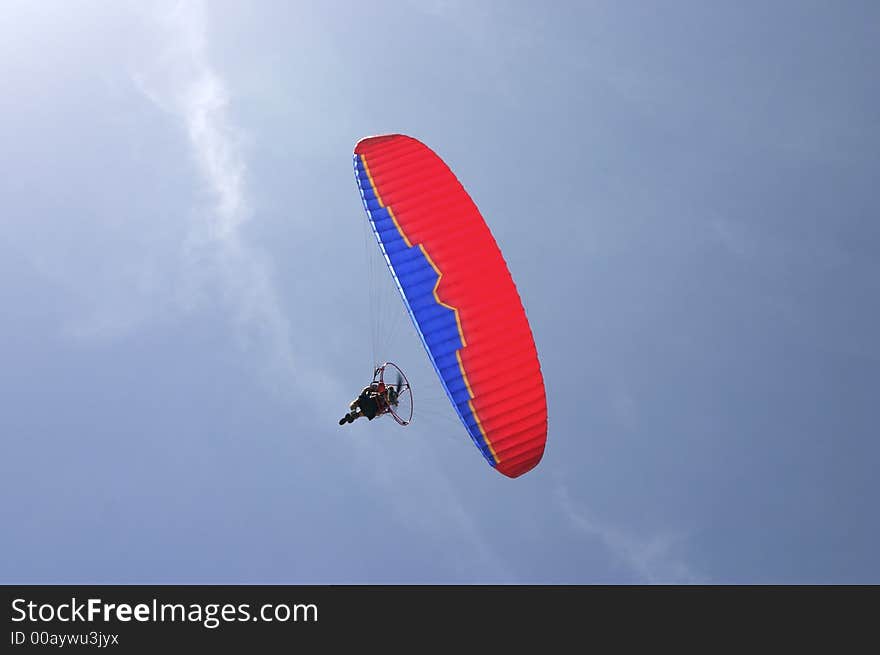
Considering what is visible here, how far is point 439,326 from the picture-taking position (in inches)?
1246

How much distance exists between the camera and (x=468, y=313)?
3181cm

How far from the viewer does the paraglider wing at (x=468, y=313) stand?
1237 inches

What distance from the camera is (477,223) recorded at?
32562mm

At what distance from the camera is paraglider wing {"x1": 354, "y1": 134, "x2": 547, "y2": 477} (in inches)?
1237
